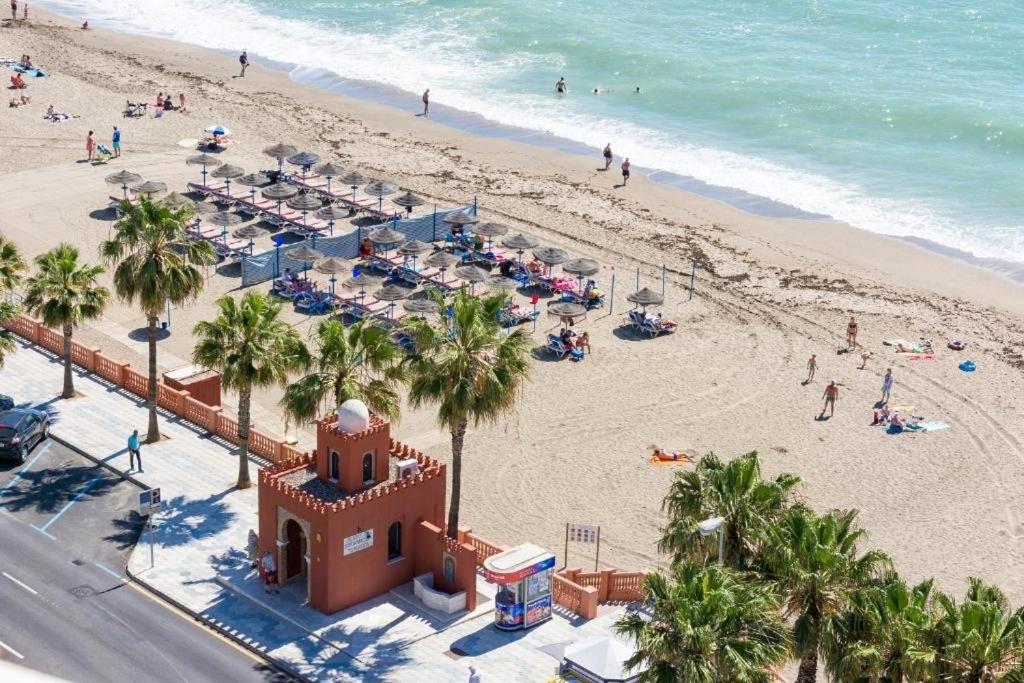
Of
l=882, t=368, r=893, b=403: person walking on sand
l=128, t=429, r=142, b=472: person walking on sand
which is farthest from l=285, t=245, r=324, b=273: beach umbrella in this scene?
l=882, t=368, r=893, b=403: person walking on sand

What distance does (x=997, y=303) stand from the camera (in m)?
61.7

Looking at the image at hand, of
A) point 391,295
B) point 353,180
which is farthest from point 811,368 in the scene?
point 353,180

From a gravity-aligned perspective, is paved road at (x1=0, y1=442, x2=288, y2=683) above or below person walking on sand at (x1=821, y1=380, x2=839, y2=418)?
below

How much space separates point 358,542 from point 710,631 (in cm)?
1212

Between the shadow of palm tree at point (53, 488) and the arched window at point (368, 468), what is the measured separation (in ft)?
29.1

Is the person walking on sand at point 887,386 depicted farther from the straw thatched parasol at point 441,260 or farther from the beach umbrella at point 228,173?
the beach umbrella at point 228,173

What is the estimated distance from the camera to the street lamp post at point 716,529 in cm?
2858

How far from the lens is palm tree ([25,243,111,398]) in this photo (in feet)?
147

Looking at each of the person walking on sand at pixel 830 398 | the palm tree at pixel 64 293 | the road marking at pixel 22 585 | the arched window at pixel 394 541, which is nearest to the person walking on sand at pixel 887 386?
the person walking on sand at pixel 830 398

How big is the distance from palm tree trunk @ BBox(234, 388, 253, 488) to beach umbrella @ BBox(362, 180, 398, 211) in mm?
24699

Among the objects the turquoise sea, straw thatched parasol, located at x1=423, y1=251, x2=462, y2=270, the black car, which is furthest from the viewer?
the turquoise sea

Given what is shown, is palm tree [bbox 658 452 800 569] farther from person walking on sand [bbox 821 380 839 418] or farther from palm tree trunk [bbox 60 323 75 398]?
palm tree trunk [bbox 60 323 75 398]

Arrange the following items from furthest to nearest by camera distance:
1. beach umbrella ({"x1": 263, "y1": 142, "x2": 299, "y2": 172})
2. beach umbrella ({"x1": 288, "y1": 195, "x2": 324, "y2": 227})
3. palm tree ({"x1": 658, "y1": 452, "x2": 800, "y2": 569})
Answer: beach umbrella ({"x1": 263, "y1": 142, "x2": 299, "y2": 172})
beach umbrella ({"x1": 288, "y1": 195, "x2": 324, "y2": 227})
palm tree ({"x1": 658, "y1": 452, "x2": 800, "y2": 569})

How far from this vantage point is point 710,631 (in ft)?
89.1
